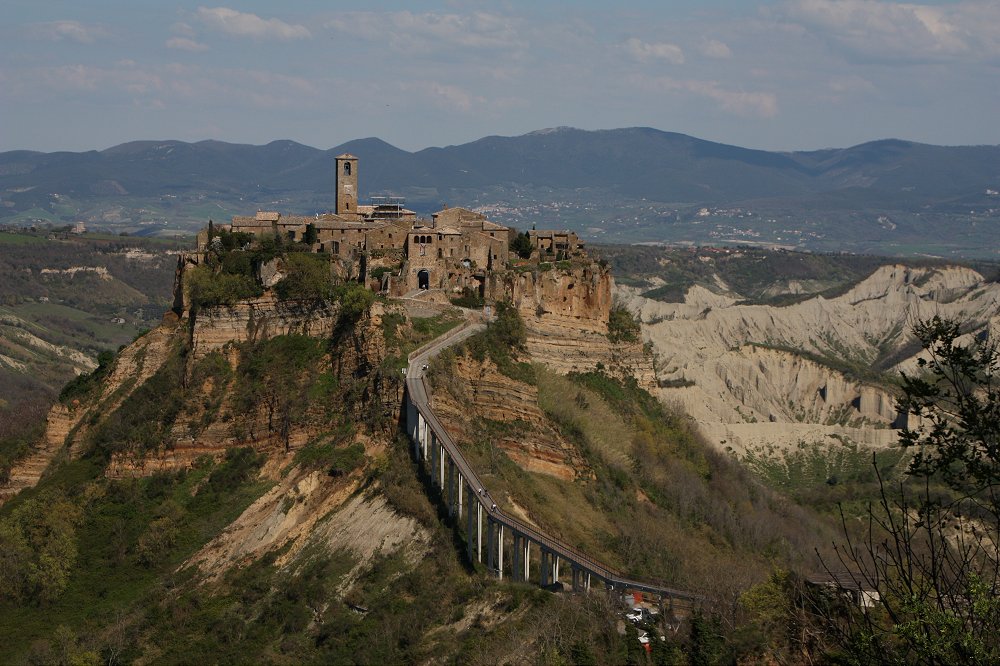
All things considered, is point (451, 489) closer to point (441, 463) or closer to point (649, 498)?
point (441, 463)

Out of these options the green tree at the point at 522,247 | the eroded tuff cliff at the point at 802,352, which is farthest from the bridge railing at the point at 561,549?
the eroded tuff cliff at the point at 802,352

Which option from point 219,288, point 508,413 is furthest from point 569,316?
point 219,288

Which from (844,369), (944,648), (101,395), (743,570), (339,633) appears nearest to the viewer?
(944,648)

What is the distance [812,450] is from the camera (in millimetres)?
88125

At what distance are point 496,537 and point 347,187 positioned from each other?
29701 millimetres

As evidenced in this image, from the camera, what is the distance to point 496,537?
127 feet

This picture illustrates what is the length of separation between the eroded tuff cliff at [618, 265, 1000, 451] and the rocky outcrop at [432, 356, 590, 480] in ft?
119

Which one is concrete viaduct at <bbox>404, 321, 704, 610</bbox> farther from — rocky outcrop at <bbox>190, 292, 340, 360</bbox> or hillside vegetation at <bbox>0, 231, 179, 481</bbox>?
hillside vegetation at <bbox>0, 231, 179, 481</bbox>

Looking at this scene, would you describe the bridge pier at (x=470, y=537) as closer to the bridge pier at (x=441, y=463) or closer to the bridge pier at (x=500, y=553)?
the bridge pier at (x=500, y=553)

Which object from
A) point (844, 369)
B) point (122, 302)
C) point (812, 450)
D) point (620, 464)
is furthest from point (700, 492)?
point (122, 302)

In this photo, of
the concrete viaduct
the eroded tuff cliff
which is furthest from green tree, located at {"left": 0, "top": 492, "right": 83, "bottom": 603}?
the eroded tuff cliff

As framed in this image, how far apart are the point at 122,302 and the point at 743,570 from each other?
149 metres

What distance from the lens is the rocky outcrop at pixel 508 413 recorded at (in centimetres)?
4641

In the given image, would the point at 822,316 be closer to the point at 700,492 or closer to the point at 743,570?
the point at 700,492
